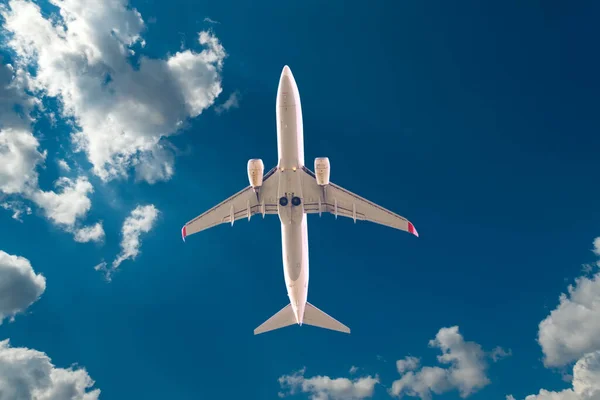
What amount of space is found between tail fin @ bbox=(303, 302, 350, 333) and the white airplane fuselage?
460cm

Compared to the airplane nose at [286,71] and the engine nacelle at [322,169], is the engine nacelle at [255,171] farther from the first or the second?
the airplane nose at [286,71]

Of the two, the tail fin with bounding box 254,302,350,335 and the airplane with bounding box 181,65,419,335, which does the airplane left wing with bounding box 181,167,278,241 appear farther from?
the tail fin with bounding box 254,302,350,335

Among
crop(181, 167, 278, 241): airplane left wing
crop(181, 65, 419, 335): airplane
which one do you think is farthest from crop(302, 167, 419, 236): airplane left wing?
crop(181, 167, 278, 241): airplane left wing

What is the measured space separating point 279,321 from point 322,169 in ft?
86.1

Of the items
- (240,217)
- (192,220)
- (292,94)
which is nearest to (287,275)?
(240,217)

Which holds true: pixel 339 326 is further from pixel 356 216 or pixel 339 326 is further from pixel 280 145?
pixel 280 145

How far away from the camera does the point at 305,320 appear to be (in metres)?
69.2

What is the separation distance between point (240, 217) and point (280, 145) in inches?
549

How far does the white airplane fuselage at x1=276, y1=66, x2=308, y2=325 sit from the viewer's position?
5422cm

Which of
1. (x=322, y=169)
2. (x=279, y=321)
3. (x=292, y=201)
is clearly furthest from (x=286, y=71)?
(x=279, y=321)

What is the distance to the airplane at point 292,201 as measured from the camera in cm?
5509

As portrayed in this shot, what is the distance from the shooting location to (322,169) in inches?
2186

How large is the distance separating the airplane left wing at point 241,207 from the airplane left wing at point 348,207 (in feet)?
15.3

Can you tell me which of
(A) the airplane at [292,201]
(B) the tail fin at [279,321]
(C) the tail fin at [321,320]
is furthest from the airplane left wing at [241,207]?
(C) the tail fin at [321,320]
